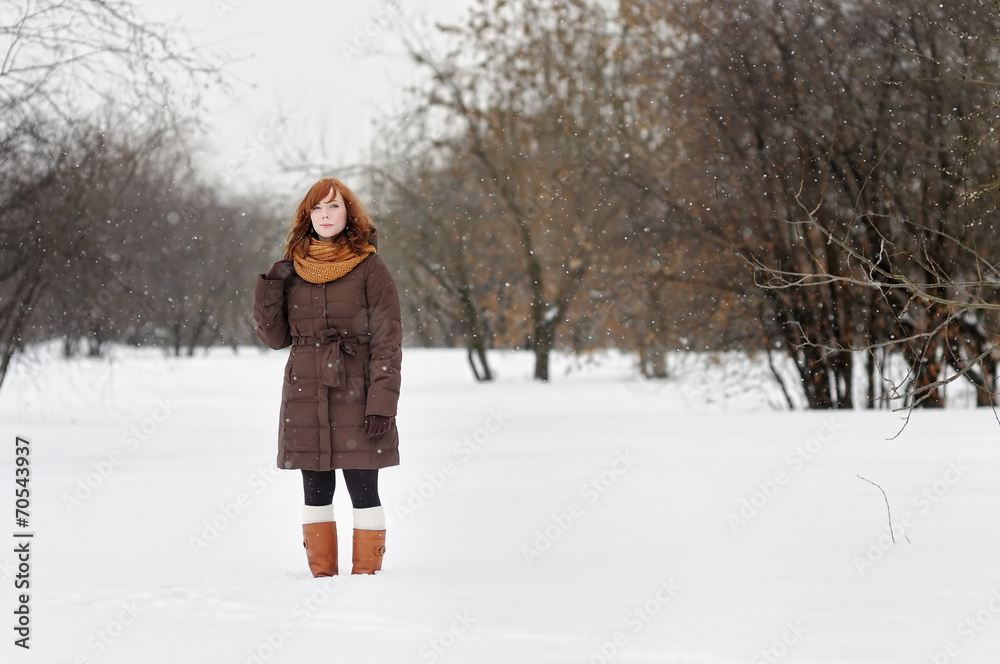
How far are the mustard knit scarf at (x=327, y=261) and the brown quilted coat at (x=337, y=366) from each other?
0.03 metres

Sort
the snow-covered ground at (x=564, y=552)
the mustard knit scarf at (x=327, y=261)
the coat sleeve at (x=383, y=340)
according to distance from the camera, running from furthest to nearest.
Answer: the mustard knit scarf at (x=327, y=261) < the coat sleeve at (x=383, y=340) < the snow-covered ground at (x=564, y=552)

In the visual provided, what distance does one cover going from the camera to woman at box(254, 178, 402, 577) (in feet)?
14.0

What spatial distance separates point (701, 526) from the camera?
553 cm

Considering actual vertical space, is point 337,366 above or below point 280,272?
below

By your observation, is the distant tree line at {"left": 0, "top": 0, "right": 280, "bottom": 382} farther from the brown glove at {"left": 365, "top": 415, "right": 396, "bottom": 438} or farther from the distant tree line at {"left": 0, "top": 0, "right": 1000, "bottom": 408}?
the brown glove at {"left": 365, "top": 415, "right": 396, "bottom": 438}

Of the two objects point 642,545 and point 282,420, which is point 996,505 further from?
point 282,420

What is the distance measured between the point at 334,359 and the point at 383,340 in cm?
21

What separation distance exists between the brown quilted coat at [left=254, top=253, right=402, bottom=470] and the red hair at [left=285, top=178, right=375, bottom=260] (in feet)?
0.46

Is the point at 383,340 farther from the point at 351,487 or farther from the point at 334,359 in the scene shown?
the point at 351,487

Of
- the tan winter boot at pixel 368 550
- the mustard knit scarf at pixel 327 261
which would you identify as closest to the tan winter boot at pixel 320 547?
the tan winter boot at pixel 368 550

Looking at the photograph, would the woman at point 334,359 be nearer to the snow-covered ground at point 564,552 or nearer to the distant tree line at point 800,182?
the snow-covered ground at point 564,552

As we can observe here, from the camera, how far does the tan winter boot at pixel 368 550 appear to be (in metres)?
4.41

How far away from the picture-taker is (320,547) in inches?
174

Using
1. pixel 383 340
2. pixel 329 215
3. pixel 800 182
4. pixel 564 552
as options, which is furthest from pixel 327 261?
pixel 800 182
